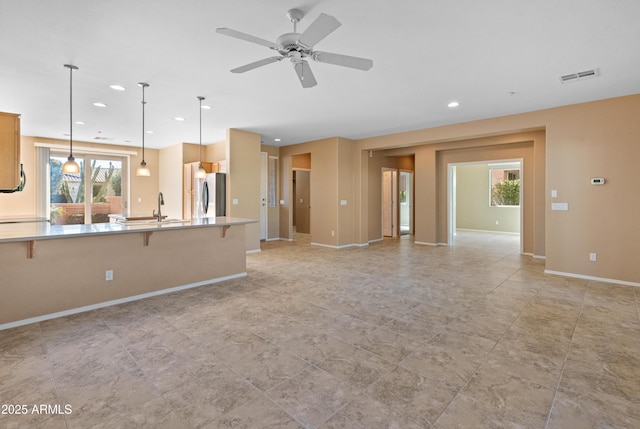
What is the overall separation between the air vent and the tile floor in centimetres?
268

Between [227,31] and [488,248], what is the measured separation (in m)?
7.51

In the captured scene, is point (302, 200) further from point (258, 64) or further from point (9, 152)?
point (258, 64)

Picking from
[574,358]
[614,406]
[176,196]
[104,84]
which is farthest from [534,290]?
[176,196]

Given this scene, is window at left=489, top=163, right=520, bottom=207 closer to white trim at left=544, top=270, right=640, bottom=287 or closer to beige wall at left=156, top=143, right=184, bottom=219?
white trim at left=544, top=270, right=640, bottom=287

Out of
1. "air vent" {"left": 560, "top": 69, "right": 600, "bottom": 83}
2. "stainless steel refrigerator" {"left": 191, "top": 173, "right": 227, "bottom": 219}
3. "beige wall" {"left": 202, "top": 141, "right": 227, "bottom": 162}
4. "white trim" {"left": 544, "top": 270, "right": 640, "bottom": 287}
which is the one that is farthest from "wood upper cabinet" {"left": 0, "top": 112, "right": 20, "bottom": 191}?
"white trim" {"left": 544, "top": 270, "right": 640, "bottom": 287}

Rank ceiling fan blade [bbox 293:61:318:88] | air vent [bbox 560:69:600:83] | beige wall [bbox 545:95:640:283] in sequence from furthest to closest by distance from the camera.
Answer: beige wall [bbox 545:95:640:283]
air vent [bbox 560:69:600:83]
ceiling fan blade [bbox 293:61:318:88]

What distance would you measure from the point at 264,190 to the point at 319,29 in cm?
679

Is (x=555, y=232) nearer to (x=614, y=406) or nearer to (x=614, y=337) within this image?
(x=614, y=337)

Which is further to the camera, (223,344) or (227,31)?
(223,344)

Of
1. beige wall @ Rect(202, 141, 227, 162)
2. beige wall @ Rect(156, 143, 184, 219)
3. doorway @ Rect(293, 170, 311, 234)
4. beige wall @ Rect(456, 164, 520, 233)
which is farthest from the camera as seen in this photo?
doorway @ Rect(293, 170, 311, 234)

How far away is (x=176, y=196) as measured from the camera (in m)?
8.73

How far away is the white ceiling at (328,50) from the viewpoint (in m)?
2.45

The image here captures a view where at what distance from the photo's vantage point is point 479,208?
1084cm

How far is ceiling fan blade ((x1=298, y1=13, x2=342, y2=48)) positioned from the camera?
2.01 metres
